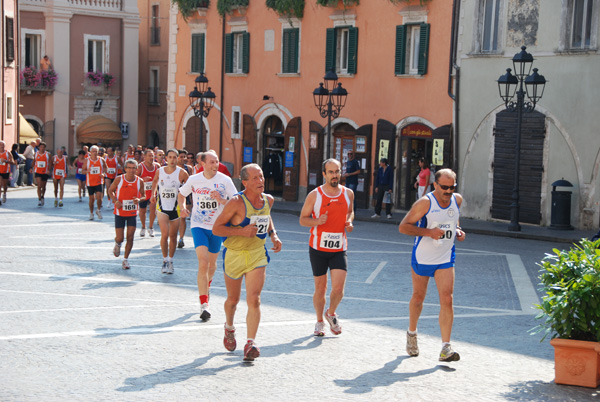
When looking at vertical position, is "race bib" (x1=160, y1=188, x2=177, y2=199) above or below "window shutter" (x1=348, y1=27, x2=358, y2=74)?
below

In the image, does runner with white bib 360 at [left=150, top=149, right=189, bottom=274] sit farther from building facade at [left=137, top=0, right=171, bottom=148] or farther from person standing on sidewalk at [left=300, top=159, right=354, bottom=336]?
building facade at [left=137, top=0, right=171, bottom=148]

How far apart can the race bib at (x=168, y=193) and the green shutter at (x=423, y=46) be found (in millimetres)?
14873

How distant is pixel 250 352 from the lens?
29.6 ft

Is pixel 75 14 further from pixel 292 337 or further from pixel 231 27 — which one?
pixel 292 337

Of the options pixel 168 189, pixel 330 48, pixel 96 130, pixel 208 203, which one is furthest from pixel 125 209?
pixel 96 130

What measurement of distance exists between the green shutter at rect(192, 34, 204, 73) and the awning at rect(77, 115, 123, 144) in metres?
12.8

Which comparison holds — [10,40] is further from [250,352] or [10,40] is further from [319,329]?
[250,352]

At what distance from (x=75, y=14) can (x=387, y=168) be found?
2807 centimetres

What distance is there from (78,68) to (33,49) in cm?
246

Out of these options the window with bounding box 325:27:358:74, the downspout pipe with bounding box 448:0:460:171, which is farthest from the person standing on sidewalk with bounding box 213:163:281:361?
the window with bounding box 325:27:358:74

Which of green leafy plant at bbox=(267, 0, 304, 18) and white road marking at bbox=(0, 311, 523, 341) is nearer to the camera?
white road marking at bbox=(0, 311, 523, 341)

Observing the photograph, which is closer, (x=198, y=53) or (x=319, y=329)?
(x=319, y=329)

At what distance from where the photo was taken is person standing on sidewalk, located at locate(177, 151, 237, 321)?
11820 mm

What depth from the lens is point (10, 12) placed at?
4088 centimetres
